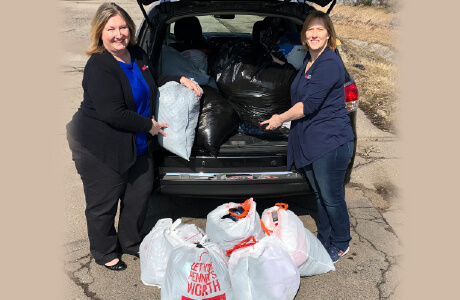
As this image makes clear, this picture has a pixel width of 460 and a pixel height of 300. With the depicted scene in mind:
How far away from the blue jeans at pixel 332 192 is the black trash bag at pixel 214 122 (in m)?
0.66

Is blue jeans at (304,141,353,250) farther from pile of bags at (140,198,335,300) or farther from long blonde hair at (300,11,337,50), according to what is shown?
long blonde hair at (300,11,337,50)

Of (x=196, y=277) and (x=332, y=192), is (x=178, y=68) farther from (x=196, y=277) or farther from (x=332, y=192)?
(x=196, y=277)

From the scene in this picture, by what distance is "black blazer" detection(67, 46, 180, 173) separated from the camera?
2.91 meters

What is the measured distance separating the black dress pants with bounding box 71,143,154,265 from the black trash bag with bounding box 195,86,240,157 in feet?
1.39

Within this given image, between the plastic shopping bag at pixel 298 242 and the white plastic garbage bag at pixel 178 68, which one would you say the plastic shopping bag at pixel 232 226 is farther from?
the white plastic garbage bag at pixel 178 68

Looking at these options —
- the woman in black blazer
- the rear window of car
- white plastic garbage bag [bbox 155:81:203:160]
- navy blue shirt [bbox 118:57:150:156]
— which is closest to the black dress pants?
the woman in black blazer

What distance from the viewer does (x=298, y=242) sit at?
3154mm

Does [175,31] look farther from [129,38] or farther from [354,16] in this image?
[354,16]

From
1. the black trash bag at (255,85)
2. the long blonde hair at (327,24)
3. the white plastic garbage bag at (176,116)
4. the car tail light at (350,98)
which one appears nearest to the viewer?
the long blonde hair at (327,24)

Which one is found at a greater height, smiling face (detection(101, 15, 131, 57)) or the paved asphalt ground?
smiling face (detection(101, 15, 131, 57))

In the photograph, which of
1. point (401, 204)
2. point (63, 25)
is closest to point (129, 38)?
point (401, 204)

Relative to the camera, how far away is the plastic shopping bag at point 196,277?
2785mm

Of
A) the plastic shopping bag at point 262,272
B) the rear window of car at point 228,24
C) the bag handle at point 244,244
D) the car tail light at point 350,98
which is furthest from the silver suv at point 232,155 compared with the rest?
the rear window of car at point 228,24

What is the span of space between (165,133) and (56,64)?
8.00m
